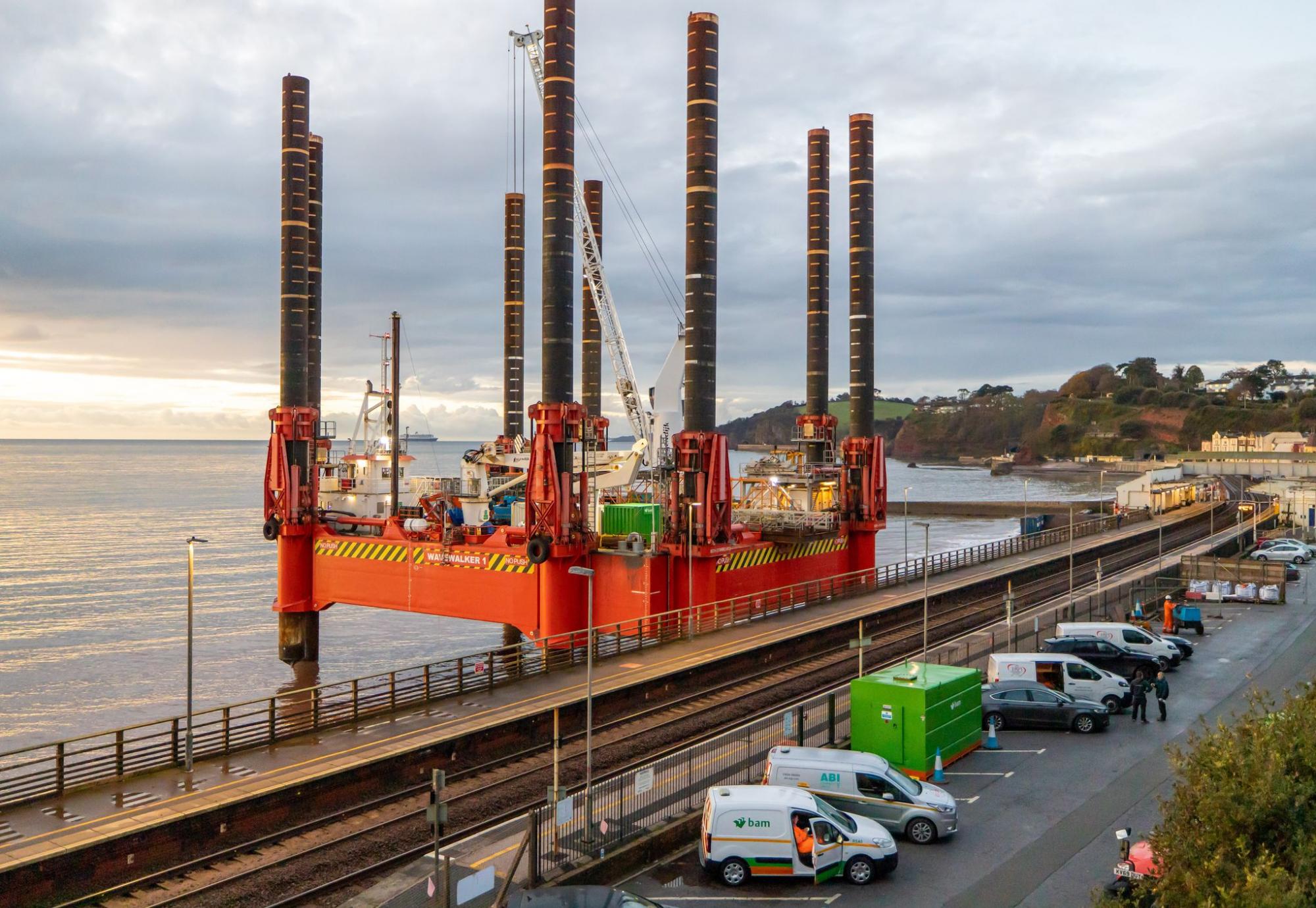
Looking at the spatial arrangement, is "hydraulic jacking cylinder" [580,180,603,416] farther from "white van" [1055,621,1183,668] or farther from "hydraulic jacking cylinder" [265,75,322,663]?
"white van" [1055,621,1183,668]

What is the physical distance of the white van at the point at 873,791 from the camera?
1877cm

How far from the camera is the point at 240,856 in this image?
59.6ft

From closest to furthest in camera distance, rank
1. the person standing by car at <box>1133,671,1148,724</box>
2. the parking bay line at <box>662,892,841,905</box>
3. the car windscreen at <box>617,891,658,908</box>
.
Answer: the car windscreen at <box>617,891,658,908</box> < the parking bay line at <box>662,892,841,905</box> < the person standing by car at <box>1133,671,1148,724</box>

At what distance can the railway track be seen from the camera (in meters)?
16.8

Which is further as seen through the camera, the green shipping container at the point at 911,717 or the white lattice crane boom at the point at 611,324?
the white lattice crane boom at the point at 611,324

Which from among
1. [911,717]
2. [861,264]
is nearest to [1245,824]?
[911,717]

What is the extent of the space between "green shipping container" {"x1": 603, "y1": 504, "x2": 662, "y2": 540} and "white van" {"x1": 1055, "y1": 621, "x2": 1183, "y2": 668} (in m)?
16.2

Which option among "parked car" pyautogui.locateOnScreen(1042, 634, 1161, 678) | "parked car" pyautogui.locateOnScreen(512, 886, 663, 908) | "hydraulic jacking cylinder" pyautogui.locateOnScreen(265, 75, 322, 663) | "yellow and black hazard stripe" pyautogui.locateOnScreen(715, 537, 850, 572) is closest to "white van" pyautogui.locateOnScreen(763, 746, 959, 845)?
"parked car" pyautogui.locateOnScreen(512, 886, 663, 908)

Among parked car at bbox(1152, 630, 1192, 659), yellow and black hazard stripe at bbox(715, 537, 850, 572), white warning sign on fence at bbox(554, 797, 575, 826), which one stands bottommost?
parked car at bbox(1152, 630, 1192, 659)

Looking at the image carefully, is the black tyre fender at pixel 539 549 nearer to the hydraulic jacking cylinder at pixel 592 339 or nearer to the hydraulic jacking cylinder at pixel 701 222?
the hydraulic jacking cylinder at pixel 701 222

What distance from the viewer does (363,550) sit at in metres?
46.3

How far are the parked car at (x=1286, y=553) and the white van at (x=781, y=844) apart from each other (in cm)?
5464

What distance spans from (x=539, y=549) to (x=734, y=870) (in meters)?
22.5

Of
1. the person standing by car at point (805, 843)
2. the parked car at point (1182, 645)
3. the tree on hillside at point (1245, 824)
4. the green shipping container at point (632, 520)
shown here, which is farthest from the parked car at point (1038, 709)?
the green shipping container at point (632, 520)
